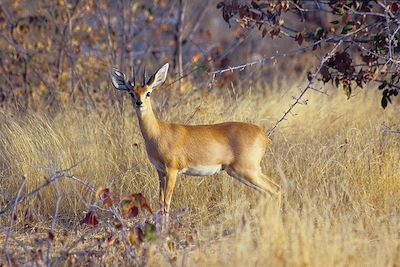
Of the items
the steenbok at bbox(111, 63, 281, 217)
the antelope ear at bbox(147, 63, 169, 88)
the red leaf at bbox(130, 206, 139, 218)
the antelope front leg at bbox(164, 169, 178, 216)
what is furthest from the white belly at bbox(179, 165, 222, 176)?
the red leaf at bbox(130, 206, 139, 218)

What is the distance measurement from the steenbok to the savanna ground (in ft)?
0.84

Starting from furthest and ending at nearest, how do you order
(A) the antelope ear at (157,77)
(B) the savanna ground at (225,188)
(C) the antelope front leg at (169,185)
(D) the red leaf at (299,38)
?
(D) the red leaf at (299,38) → (A) the antelope ear at (157,77) → (C) the antelope front leg at (169,185) → (B) the savanna ground at (225,188)

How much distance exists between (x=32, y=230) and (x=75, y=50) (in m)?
5.36

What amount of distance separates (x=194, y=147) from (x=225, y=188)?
30.9 inches

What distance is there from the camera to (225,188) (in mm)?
8023

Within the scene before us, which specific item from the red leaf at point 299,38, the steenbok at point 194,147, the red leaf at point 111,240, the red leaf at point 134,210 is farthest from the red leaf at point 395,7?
the red leaf at point 111,240

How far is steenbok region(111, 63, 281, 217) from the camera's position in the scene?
7.36 metres

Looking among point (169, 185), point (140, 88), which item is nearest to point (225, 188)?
point (169, 185)

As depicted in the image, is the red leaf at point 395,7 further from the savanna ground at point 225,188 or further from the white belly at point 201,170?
the white belly at point 201,170

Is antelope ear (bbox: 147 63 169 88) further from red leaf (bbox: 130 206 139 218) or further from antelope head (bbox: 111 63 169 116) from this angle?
red leaf (bbox: 130 206 139 218)

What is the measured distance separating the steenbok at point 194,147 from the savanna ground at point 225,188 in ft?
0.84

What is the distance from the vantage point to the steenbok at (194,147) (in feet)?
24.2

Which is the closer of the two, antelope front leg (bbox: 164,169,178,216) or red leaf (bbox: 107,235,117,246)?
red leaf (bbox: 107,235,117,246)

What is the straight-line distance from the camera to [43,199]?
8.02 meters
